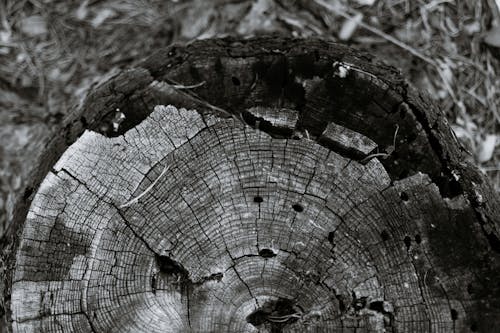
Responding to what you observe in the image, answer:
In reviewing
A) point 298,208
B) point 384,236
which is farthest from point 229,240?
point 384,236

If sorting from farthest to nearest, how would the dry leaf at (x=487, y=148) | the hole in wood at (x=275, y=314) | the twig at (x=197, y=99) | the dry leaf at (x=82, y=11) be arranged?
the dry leaf at (x=82, y=11)
the dry leaf at (x=487, y=148)
the twig at (x=197, y=99)
the hole in wood at (x=275, y=314)

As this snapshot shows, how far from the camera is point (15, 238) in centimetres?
176

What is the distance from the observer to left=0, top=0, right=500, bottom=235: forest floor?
278 centimetres

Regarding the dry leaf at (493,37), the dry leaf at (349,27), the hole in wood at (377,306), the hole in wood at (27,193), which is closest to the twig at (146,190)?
the hole in wood at (27,193)

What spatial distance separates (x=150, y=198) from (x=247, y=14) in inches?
62.3

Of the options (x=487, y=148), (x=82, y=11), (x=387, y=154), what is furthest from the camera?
(x=82, y=11)

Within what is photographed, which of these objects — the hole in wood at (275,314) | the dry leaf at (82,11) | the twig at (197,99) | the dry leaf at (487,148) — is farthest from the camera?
the dry leaf at (82,11)

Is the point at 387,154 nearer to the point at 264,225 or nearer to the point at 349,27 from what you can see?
the point at 264,225

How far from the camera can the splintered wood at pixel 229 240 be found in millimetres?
1668

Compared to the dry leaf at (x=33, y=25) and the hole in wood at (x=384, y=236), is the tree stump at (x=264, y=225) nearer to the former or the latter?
the hole in wood at (x=384, y=236)

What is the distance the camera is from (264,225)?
171 cm

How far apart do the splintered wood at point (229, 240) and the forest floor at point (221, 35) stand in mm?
1066

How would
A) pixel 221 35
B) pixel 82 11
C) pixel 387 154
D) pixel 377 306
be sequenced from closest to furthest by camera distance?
pixel 377 306 < pixel 387 154 < pixel 221 35 < pixel 82 11

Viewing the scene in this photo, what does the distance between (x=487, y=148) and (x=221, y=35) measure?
156cm
